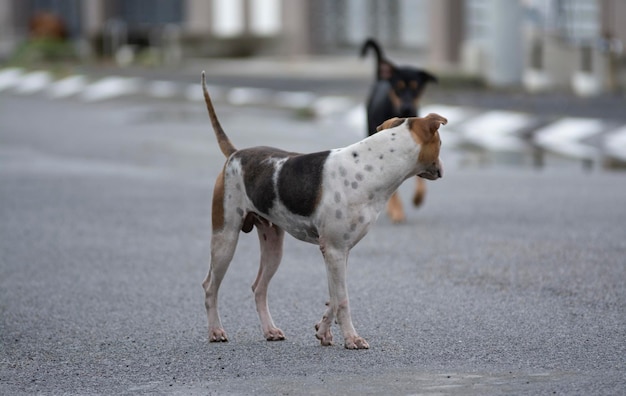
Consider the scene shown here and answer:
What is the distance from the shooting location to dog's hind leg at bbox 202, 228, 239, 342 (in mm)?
6992

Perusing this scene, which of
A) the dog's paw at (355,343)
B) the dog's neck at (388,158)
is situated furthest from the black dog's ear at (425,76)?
the dog's paw at (355,343)

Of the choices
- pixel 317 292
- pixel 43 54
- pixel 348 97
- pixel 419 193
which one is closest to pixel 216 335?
pixel 317 292

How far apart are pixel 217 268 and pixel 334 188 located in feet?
2.51

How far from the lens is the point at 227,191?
275 inches

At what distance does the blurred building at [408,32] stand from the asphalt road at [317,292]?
921cm

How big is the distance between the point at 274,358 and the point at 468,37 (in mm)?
25690

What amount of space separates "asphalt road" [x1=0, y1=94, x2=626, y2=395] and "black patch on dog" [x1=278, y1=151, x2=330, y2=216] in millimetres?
677

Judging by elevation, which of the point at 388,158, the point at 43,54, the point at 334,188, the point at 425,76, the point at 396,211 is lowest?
the point at 43,54

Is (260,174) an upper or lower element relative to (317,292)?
A: upper

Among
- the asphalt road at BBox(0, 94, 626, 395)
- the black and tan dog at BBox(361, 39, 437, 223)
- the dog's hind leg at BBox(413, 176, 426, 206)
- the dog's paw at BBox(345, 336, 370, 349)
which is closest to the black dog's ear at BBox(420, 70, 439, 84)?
the black and tan dog at BBox(361, 39, 437, 223)

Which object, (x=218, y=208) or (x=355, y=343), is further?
(x=218, y=208)

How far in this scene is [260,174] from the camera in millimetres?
6855

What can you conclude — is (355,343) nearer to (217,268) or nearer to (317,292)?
(217,268)

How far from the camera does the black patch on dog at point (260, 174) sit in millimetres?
6809
